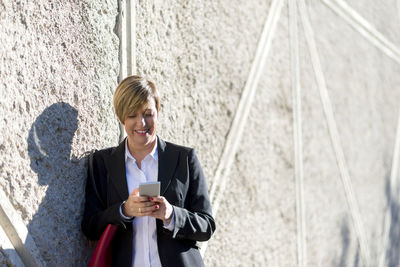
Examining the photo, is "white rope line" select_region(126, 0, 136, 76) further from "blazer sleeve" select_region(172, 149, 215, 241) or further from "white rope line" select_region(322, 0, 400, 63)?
"white rope line" select_region(322, 0, 400, 63)

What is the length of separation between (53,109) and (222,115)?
4.60ft

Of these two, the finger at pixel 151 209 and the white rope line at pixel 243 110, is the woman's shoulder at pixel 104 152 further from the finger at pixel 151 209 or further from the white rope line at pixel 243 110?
the white rope line at pixel 243 110

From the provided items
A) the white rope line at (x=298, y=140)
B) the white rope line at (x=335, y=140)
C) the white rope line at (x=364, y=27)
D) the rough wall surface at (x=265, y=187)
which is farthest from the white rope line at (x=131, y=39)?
the white rope line at (x=364, y=27)

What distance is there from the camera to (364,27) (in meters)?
5.99

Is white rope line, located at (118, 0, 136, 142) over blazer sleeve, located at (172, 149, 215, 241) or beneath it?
over

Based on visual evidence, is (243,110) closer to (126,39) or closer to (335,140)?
(126,39)

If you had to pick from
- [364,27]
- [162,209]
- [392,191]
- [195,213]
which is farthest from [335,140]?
[162,209]

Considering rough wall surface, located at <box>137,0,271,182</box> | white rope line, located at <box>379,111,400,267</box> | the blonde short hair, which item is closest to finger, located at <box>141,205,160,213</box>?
the blonde short hair

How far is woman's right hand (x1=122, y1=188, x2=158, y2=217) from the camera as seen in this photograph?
7.32ft

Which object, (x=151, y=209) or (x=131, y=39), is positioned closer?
(x=151, y=209)

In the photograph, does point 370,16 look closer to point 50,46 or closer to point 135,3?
point 135,3

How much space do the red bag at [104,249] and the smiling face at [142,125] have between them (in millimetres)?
358

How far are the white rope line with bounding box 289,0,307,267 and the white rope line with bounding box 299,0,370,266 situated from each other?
0.21 metres

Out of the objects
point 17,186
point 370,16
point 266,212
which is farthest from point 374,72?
point 17,186
